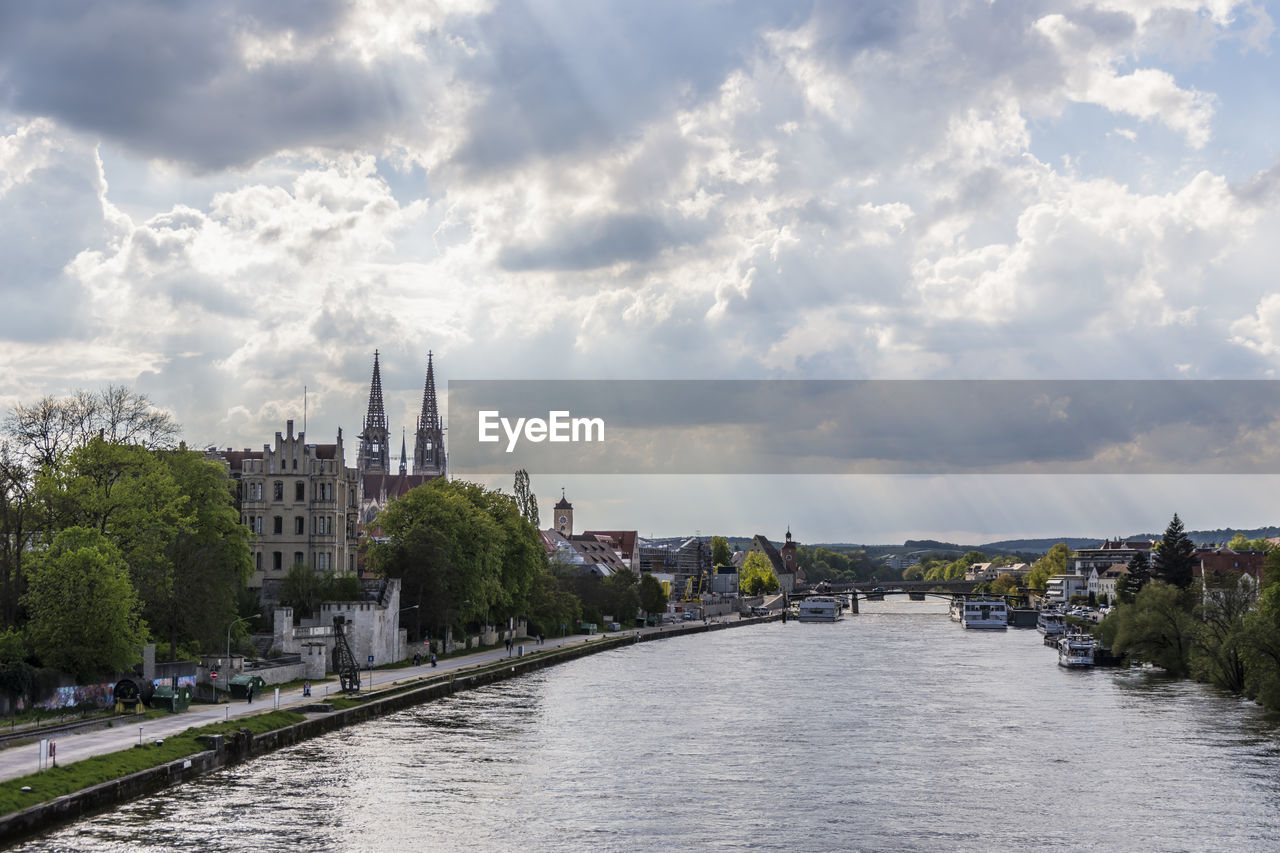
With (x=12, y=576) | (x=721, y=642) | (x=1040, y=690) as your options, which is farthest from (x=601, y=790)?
(x=721, y=642)

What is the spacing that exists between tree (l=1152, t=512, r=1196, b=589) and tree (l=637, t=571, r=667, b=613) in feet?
230

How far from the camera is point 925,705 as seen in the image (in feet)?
264

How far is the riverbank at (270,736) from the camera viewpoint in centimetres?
4159

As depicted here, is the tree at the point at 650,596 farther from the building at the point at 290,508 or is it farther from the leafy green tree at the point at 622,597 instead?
the building at the point at 290,508

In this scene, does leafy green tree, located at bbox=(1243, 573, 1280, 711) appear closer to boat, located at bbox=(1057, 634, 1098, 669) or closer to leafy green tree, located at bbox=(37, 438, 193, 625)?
boat, located at bbox=(1057, 634, 1098, 669)

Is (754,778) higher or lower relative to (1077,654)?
higher

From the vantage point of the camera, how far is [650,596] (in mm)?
191000

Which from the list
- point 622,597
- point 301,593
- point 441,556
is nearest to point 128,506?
point 301,593

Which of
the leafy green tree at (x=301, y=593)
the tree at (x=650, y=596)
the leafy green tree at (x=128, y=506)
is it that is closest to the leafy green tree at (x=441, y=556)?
the leafy green tree at (x=301, y=593)

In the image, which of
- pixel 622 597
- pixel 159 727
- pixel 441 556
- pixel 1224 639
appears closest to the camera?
pixel 159 727

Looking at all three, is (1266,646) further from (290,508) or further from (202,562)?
(290,508)

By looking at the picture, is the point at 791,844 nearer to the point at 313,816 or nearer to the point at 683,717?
the point at 313,816

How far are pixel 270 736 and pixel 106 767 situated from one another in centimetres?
1260

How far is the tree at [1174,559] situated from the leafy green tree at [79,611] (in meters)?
118
